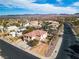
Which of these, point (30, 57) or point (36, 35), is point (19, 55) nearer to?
point (30, 57)

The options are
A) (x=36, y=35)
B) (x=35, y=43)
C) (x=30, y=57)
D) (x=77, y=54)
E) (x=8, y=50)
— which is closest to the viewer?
(x=30, y=57)

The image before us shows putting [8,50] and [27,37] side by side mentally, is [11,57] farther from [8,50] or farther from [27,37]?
[27,37]

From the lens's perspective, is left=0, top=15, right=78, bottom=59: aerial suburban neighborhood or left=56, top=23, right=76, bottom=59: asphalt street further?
left=0, top=15, right=78, bottom=59: aerial suburban neighborhood

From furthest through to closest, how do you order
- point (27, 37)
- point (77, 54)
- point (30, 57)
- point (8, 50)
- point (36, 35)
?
1. point (36, 35)
2. point (27, 37)
3. point (77, 54)
4. point (8, 50)
5. point (30, 57)

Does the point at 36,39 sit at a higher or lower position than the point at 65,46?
higher

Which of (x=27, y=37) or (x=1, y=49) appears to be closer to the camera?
(x=1, y=49)

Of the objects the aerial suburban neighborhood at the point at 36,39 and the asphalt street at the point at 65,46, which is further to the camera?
the aerial suburban neighborhood at the point at 36,39

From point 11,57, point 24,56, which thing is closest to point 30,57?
point 24,56

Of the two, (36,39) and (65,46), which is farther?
(36,39)

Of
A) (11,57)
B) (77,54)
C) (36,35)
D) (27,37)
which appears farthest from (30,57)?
(36,35)

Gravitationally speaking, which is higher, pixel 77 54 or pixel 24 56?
pixel 24 56
